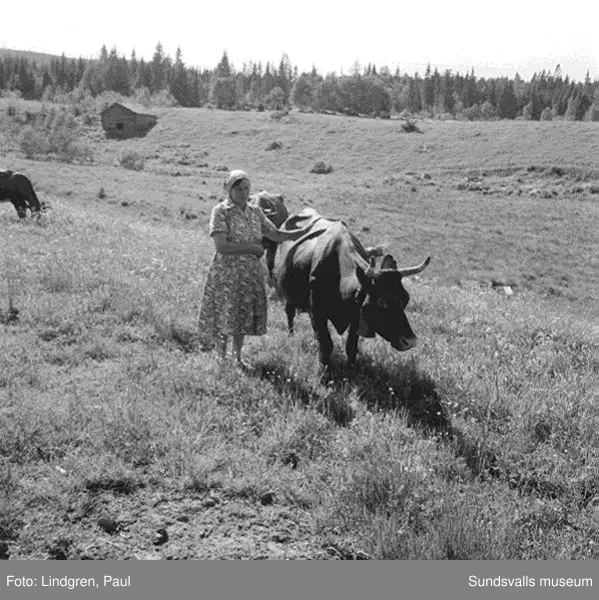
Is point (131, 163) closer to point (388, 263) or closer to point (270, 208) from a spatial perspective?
point (270, 208)

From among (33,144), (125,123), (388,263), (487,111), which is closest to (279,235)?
(388,263)

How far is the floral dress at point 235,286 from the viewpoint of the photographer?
6.86m

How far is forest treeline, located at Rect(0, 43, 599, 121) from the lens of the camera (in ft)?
463

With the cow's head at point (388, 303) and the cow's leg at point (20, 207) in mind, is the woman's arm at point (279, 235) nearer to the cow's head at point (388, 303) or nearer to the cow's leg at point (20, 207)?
the cow's head at point (388, 303)

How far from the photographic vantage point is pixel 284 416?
218 inches

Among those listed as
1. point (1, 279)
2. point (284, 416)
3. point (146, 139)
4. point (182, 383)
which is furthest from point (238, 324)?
point (146, 139)

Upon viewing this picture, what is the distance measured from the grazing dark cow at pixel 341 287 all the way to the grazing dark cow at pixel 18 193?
39.0ft

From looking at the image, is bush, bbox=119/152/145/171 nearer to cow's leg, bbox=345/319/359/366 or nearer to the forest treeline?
cow's leg, bbox=345/319/359/366

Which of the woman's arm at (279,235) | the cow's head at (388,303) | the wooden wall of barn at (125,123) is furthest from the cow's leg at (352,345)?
the wooden wall of barn at (125,123)

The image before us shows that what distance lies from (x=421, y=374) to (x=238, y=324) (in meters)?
2.08

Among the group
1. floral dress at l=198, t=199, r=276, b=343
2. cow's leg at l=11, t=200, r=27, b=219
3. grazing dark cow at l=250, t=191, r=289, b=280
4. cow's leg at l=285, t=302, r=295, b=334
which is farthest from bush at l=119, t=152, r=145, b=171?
floral dress at l=198, t=199, r=276, b=343

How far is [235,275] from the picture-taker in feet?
22.8

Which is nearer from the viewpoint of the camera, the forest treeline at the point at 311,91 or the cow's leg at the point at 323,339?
the cow's leg at the point at 323,339

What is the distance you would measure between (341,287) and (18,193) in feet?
47.3
